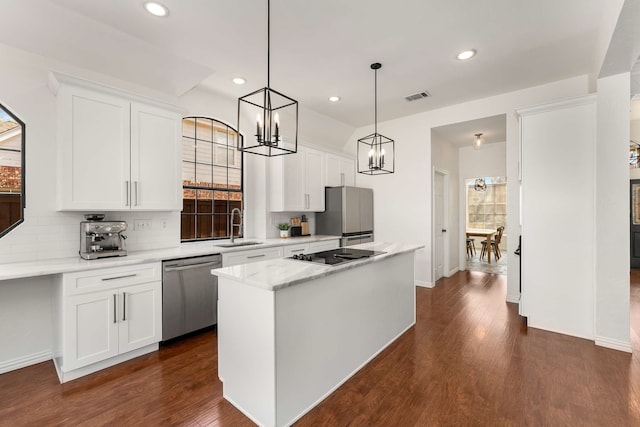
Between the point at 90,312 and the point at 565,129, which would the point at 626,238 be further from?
the point at 90,312

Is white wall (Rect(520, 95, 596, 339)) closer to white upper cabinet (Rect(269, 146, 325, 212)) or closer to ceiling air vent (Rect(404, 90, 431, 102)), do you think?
ceiling air vent (Rect(404, 90, 431, 102))

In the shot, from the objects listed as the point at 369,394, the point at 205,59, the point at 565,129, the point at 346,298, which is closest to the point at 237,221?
the point at 205,59

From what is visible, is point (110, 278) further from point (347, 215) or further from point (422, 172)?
point (422, 172)

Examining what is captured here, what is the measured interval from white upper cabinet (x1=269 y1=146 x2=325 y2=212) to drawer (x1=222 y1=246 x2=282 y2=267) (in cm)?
80

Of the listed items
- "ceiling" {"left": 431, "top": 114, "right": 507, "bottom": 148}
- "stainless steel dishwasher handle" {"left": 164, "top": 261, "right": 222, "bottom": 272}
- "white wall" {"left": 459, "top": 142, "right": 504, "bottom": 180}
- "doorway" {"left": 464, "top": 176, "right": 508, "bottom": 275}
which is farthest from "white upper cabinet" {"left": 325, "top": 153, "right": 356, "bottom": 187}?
"doorway" {"left": 464, "top": 176, "right": 508, "bottom": 275}

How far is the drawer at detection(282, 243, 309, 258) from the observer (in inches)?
166

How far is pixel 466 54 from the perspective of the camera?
10.6 feet

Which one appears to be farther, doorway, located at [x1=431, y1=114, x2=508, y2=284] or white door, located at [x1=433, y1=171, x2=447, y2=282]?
white door, located at [x1=433, y1=171, x2=447, y2=282]

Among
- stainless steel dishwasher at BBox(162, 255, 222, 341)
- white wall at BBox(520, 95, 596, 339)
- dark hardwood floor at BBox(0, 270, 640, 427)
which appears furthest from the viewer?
white wall at BBox(520, 95, 596, 339)

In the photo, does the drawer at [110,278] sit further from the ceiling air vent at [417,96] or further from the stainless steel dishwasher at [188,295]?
the ceiling air vent at [417,96]

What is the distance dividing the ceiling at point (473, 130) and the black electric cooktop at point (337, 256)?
3209 millimetres

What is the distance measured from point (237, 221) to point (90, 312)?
2.28 m

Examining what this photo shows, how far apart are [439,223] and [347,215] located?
195cm

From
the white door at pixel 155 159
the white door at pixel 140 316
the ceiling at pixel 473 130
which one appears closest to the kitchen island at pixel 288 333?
the white door at pixel 140 316
